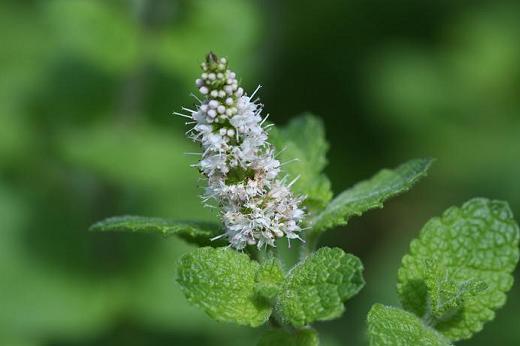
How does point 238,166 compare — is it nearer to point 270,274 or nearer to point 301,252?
point 270,274

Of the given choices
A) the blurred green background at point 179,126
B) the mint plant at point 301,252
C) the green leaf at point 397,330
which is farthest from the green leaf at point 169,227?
the blurred green background at point 179,126

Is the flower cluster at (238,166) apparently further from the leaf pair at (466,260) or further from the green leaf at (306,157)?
the leaf pair at (466,260)

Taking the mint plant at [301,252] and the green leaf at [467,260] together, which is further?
the green leaf at [467,260]

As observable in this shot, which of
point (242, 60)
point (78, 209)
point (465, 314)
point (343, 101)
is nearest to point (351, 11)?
point (343, 101)

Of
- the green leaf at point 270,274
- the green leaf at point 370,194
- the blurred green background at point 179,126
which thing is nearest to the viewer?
the green leaf at point 270,274

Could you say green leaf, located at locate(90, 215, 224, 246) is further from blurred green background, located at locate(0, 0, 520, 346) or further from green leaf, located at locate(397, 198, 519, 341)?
blurred green background, located at locate(0, 0, 520, 346)

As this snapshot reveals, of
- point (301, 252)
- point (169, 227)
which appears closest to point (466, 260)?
point (301, 252)

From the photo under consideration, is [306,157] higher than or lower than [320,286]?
higher
